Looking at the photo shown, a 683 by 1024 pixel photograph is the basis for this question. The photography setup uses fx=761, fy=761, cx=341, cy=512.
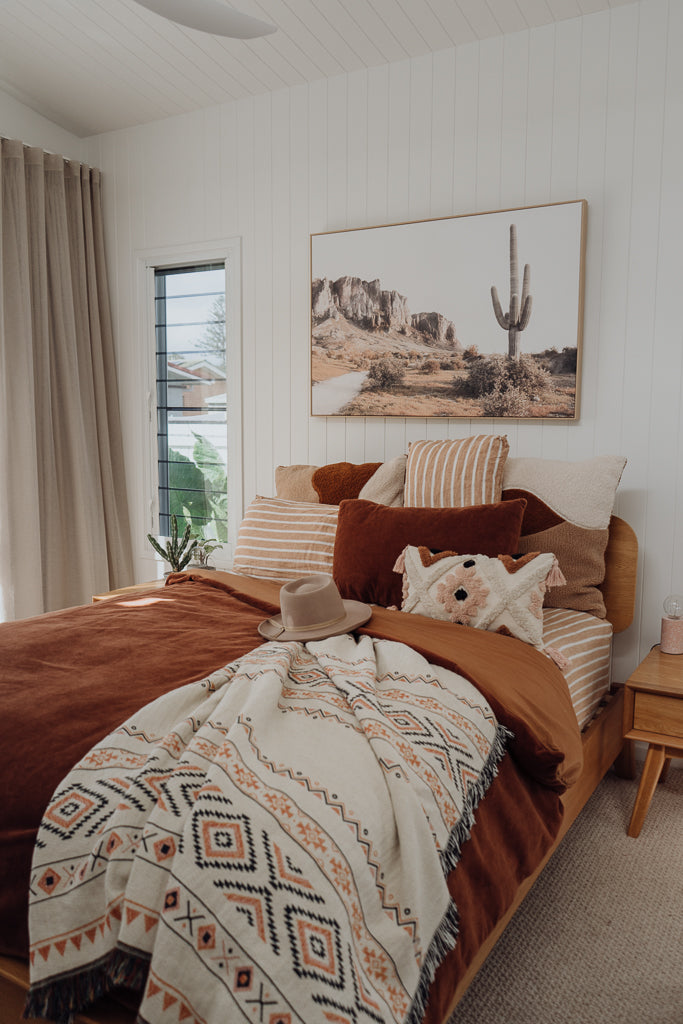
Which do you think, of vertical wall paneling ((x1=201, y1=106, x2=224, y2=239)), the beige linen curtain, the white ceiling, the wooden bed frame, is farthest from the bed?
vertical wall paneling ((x1=201, y1=106, x2=224, y2=239))

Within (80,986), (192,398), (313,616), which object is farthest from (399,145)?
(80,986)

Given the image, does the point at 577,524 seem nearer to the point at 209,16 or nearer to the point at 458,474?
the point at 458,474

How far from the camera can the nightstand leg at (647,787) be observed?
2262 mm

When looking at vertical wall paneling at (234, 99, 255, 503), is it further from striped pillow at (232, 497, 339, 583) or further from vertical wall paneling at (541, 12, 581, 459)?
vertical wall paneling at (541, 12, 581, 459)

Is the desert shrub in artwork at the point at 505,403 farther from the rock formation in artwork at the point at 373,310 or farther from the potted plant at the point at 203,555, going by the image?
the potted plant at the point at 203,555

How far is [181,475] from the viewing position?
160 inches

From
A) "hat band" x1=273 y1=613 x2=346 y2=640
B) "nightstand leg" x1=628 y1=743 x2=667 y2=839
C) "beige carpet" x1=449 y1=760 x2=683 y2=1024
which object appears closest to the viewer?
"beige carpet" x1=449 y1=760 x2=683 y2=1024

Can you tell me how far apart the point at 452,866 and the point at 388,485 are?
5.58ft

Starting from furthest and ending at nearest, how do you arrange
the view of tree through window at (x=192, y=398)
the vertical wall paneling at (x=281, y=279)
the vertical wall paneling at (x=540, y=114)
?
the view of tree through window at (x=192, y=398)
the vertical wall paneling at (x=281, y=279)
the vertical wall paneling at (x=540, y=114)

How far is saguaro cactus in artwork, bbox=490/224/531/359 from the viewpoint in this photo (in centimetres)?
287

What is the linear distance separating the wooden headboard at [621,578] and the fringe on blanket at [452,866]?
120cm

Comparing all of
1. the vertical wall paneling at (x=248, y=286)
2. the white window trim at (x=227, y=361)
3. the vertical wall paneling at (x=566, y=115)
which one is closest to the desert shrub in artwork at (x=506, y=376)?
the vertical wall paneling at (x=566, y=115)

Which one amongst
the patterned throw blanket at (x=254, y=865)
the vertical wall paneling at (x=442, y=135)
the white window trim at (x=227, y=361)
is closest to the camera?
the patterned throw blanket at (x=254, y=865)

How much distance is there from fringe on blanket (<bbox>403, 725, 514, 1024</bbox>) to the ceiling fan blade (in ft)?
6.28
